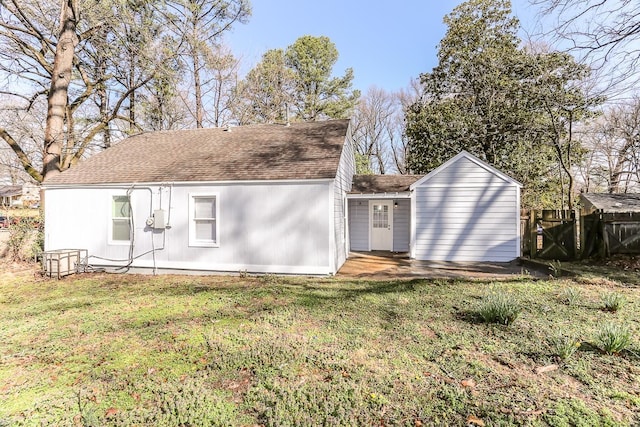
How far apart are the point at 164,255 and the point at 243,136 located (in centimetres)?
508

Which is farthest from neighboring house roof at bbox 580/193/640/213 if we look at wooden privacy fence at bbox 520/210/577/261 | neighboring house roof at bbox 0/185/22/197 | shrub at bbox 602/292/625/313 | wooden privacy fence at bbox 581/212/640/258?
neighboring house roof at bbox 0/185/22/197

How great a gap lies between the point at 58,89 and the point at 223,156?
7110 mm

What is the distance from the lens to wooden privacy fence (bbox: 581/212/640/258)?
9117 millimetres

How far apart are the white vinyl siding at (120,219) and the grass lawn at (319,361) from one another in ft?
10.5

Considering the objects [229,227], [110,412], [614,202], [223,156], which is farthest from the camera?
[614,202]

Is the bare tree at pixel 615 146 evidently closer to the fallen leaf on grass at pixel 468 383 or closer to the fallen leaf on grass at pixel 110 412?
the fallen leaf on grass at pixel 468 383

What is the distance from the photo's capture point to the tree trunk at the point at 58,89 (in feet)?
36.9

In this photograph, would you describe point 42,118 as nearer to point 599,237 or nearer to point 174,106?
point 174,106

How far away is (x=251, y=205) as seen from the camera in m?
8.65

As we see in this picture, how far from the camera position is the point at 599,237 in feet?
31.3

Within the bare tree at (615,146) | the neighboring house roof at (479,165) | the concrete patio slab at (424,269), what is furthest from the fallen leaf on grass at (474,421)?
the bare tree at (615,146)

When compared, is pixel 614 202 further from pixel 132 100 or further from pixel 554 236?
pixel 132 100

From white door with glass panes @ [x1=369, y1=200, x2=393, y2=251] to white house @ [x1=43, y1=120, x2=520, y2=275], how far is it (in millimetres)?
965

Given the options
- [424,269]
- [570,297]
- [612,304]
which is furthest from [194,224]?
[612,304]
